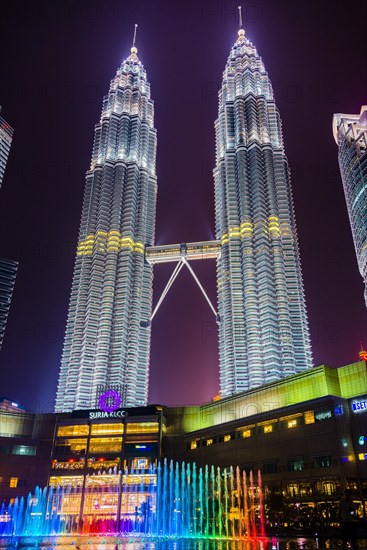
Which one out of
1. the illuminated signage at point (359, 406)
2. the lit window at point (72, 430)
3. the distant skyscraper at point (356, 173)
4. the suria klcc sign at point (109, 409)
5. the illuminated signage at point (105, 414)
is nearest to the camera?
the illuminated signage at point (359, 406)

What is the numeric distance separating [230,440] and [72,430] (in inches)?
1684

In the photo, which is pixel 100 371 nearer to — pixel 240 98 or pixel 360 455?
pixel 360 455

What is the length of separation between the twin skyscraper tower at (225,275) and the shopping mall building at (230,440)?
95.0ft

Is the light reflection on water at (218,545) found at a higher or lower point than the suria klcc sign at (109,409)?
lower

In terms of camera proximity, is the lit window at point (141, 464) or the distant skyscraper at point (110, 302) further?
the distant skyscraper at point (110, 302)

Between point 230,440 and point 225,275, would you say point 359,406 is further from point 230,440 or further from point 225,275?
point 225,275

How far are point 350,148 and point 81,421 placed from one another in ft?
369

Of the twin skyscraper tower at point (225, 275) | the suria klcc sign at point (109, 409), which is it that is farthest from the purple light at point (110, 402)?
the twin skyscraper tower at point (225, 275)

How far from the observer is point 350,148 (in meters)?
141

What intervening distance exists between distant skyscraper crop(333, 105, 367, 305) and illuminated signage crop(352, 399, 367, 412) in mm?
61498

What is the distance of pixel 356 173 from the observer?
438 ft

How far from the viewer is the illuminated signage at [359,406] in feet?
245

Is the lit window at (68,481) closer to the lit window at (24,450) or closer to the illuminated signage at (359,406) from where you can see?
the lit window at (24,450)

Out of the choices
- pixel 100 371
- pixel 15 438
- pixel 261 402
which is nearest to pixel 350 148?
pixel 261 402
